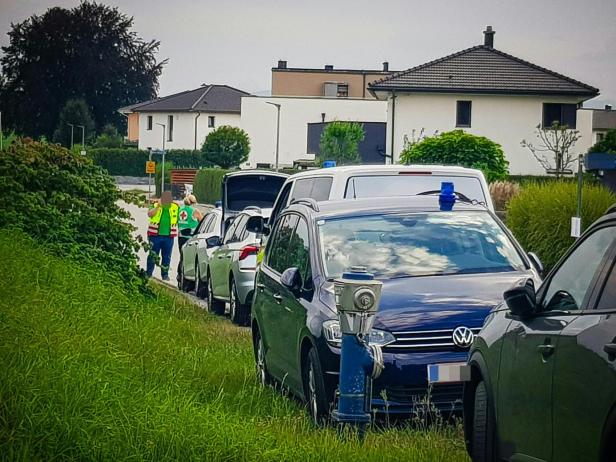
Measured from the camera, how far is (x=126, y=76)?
117 ft

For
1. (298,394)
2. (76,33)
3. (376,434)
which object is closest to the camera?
(376,434)

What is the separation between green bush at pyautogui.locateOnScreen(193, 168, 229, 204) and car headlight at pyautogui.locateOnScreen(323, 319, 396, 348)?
6806cm

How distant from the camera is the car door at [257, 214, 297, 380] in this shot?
36.1ft

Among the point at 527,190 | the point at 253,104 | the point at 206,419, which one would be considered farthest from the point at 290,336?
the point at 253,104

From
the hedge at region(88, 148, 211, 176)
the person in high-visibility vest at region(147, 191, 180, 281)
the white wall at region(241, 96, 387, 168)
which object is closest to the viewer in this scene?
the person in high-visibility vest at region(147, 191, 180, 281)

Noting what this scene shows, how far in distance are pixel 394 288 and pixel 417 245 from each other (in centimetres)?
89

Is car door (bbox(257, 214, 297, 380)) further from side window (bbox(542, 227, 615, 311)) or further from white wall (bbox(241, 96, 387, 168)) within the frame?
white wall (bbox(241, 96, 387, 168))

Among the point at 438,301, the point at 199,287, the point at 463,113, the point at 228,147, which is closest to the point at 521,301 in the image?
the point at 438,301

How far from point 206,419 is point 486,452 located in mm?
1732

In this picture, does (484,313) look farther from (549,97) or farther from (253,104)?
(253,104)

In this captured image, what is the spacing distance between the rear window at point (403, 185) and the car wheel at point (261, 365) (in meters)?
2.56

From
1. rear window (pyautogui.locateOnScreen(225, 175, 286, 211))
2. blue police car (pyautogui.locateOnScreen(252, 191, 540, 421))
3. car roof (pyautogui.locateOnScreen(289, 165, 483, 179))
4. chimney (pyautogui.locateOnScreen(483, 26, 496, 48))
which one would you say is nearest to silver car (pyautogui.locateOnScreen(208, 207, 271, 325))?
rear window (pyautogui.locateOnScreen(225, 175, 286, 211))

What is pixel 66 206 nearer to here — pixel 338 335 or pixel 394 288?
pixel 394 288

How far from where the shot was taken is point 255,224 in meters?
18.8
